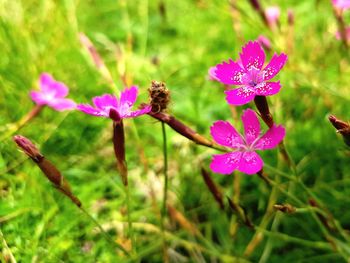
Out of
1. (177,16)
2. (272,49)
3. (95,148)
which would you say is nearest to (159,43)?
(177,16)

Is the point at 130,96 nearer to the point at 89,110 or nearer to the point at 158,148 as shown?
the point at 89,110

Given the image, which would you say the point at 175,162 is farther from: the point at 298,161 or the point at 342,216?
the point at 342,216

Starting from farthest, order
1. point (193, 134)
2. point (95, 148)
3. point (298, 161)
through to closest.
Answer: point (95, 148), point (298, 161), point (193, 134)

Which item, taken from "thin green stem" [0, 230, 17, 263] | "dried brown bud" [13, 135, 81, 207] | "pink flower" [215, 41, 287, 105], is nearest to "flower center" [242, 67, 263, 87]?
"pink flower" [215, 41, 287, 105]

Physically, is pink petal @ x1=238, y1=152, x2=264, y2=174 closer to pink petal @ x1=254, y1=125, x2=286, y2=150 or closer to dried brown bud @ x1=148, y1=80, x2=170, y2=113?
pink petal @ x1=254, y1=125, x2=286, y2=150

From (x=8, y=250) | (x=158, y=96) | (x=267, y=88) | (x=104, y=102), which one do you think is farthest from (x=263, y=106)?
(x=8, y=250)

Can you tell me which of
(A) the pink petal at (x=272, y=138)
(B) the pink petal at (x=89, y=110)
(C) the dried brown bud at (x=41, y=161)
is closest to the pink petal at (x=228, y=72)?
(A) the pink petal at (x=272, y=138)
